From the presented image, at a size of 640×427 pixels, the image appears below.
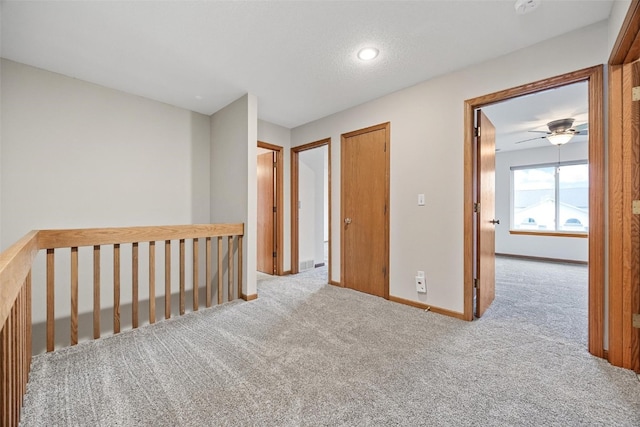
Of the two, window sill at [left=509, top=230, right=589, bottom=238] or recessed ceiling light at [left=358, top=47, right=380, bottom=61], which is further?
window sill at [left=509, top=230, right=589, bottom=238]

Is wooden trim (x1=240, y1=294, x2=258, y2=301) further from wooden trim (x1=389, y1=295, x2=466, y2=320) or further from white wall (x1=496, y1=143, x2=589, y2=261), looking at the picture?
white wall (x1=496, y1=143, x2=589, y2=261)

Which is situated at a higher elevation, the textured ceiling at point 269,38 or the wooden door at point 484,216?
the textured ceiling at point 269,38

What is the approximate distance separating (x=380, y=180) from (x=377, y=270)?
3.40 feet

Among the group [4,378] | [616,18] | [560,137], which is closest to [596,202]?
[616,18]

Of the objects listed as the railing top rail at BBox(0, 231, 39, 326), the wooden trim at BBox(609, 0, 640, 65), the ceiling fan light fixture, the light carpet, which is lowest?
the light carpet

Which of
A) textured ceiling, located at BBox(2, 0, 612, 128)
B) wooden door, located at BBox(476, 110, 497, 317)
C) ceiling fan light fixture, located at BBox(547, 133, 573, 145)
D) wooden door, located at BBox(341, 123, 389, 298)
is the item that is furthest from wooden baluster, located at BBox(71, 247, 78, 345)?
ceiling fan light fixture, located at BBox(547, 133, 573, 145)

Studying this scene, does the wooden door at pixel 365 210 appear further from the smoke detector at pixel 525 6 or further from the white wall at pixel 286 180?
the smoke detector at pixel 525 6

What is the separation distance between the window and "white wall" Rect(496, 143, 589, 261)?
4.9 inches

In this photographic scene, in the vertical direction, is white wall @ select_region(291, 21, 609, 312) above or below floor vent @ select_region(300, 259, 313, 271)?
above

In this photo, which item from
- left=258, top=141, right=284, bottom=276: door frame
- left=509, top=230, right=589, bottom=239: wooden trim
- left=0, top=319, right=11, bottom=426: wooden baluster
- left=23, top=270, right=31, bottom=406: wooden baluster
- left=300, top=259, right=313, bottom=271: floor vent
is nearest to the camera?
left=0, top=319, right=11, bottom=426: wooden baluster

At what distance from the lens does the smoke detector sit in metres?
1.59

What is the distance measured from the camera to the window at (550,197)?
5.00m

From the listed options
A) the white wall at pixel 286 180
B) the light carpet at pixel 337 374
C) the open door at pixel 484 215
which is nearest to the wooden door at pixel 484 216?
the open door at pixel 484 215

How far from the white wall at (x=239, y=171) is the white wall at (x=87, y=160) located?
0.34 metres
